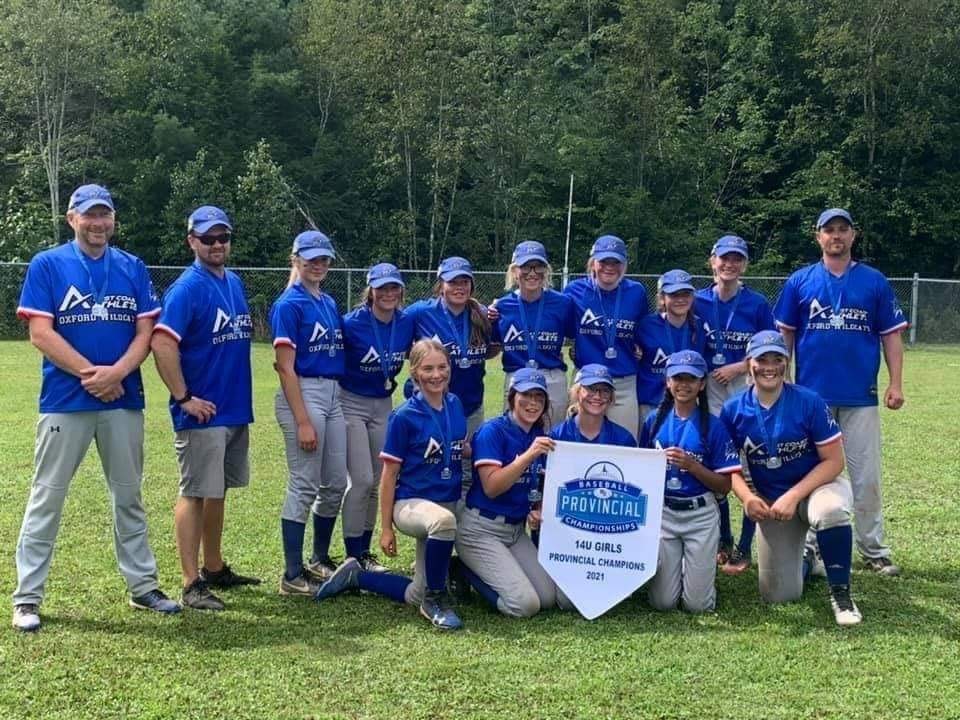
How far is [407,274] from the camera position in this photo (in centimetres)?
2436

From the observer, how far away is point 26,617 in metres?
4.56

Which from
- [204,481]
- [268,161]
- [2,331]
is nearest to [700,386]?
[204,481]

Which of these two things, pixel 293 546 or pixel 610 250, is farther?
pixel 610 250

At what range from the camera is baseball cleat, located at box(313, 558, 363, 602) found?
5148 millimetres

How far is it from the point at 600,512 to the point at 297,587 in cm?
173

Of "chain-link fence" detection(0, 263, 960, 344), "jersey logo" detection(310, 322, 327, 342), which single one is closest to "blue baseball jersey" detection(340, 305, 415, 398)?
"jersey logo" detection(310, 322, 327, 342)

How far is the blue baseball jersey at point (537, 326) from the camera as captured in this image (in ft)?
18.9

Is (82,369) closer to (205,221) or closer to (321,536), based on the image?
(205,221)

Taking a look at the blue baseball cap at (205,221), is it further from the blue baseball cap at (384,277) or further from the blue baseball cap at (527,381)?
the blue baseball cap at (527,381)

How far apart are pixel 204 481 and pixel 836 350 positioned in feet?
12.3

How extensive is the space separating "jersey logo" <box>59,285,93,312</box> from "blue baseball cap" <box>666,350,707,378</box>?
9.82 feet

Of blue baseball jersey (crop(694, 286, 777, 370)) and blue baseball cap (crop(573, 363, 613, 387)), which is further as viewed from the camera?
blue baseball jersey (crop(694, 286, 777, 370))

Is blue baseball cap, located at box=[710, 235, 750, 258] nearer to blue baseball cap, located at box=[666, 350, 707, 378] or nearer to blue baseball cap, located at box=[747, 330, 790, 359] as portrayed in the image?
blue baseball cap, located at box=[747, 330, 790, 359]

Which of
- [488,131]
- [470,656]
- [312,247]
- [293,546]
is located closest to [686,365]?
[470,656]
